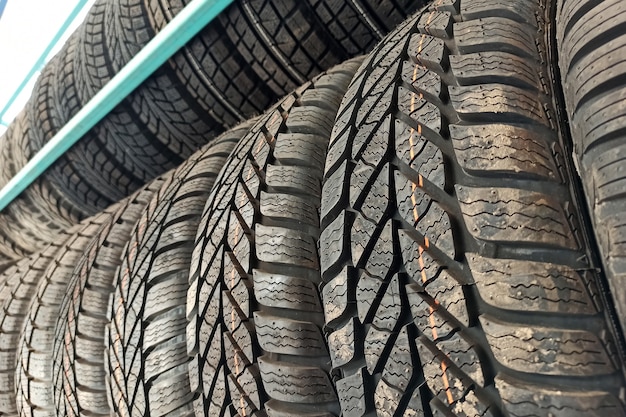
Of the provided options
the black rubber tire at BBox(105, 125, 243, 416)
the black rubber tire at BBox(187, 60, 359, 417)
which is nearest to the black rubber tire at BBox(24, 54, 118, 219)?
the black rubber tire at BBox(105, 125, 243, 416)

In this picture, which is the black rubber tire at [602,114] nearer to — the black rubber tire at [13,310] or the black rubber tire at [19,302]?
the black rubber tire at [19,302]

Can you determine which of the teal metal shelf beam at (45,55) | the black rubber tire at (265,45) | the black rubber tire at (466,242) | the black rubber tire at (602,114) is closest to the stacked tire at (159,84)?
the black rubber tire at (265,45)

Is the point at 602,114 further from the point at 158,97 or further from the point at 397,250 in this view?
the point at 158,97

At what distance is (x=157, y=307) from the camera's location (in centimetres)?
102

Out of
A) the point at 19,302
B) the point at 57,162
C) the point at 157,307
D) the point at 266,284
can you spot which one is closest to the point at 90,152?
the point at 57,162

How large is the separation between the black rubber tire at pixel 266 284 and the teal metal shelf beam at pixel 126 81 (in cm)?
47

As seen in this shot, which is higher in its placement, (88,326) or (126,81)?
(126,81)

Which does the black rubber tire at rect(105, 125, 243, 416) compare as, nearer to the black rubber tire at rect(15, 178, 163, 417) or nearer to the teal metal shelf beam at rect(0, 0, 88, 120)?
the black rubber tire at rect(15, 178, 163, 417)

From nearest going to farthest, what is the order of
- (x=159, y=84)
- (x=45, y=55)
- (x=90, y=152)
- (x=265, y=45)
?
(x=265, y=45) < (x=159, y=84) < (x=90, y=152) < (x=45, y=55)

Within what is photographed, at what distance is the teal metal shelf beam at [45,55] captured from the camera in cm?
343

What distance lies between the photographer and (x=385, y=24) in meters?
1.25

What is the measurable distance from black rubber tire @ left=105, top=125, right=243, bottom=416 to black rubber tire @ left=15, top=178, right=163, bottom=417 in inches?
10.6

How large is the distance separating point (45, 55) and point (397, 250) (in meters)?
3.80

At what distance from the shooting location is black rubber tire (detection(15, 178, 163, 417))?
4.39 ft
